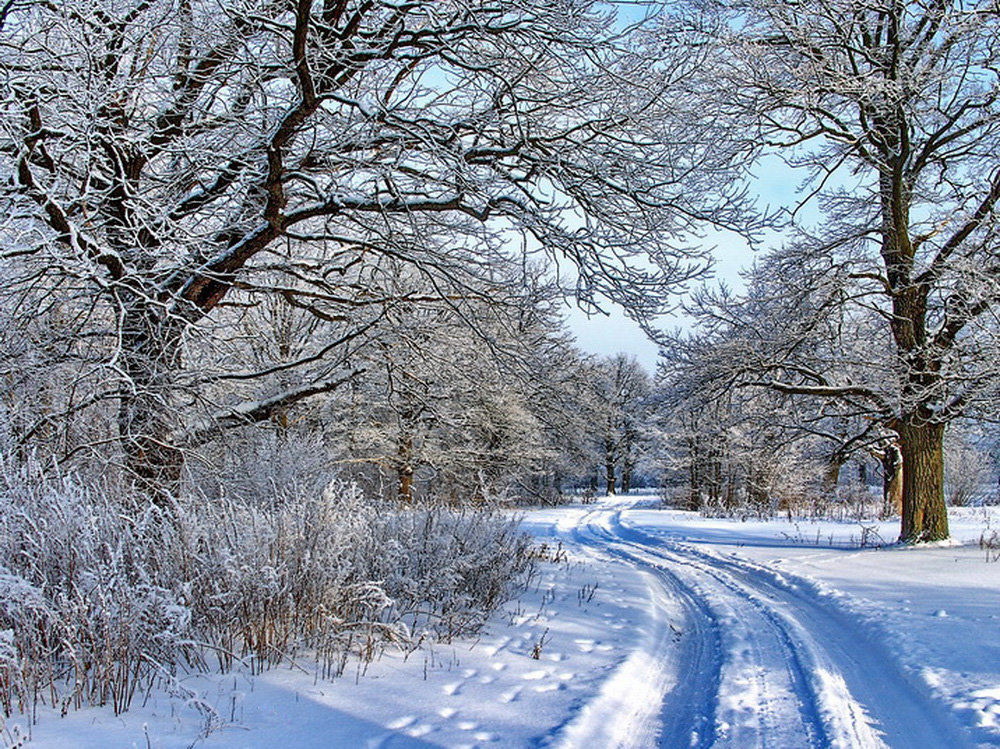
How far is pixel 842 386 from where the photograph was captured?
36.6 ft

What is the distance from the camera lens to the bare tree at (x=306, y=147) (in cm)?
502

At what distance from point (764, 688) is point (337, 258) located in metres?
6.94

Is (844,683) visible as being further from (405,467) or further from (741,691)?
(405,467)

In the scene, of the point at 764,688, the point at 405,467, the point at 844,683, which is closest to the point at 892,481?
the point at 405,467

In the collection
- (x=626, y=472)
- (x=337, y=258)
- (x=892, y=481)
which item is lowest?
(x=626, y=472)

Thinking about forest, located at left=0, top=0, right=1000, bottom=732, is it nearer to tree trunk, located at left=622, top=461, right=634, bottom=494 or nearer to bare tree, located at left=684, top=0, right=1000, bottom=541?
bare tree, located at left=684, top=0, right=1000, bottom=541

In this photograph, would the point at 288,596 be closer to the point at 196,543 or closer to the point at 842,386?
the point at 196,543

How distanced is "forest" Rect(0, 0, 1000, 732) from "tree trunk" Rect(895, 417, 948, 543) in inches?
1.7

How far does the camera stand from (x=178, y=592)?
369 cm

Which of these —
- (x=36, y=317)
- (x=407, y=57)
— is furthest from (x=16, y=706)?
(x=407, y=57)

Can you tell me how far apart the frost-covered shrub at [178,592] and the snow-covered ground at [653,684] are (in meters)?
0.19

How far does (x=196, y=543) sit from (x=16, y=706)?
4.03 ft

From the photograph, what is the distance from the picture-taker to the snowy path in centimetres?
334

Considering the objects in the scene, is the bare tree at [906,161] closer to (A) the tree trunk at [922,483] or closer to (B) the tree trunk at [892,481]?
(A) the tree trunk at [922,483]
